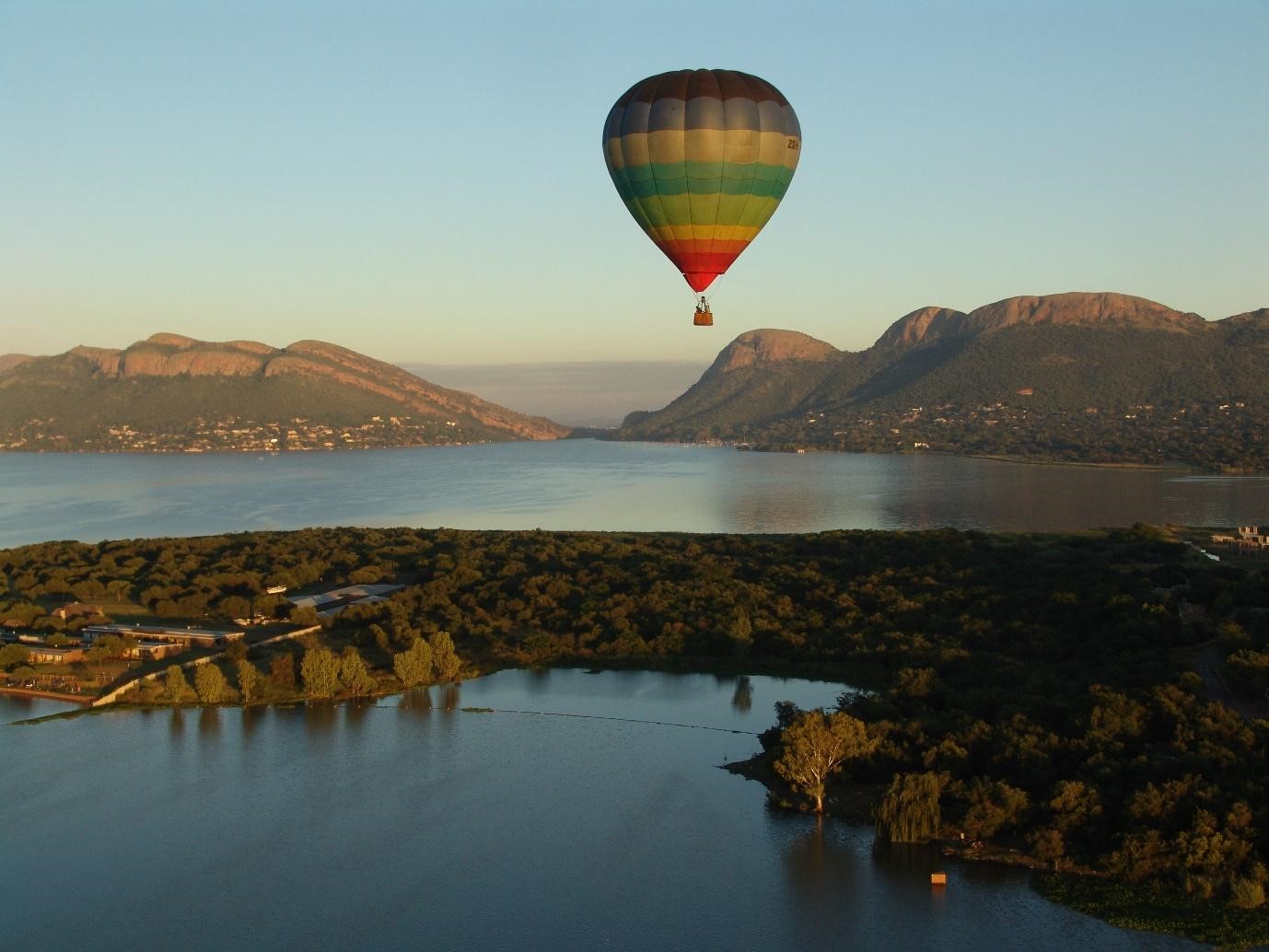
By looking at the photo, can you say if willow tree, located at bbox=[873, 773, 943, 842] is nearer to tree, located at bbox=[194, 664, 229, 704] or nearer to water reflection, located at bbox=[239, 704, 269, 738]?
water reflection, located at bbox=[239, 704, 269, 738]

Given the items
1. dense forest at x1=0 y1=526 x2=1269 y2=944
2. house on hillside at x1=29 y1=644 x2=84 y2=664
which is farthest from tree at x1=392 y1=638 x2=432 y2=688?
house on hillside at x1=29 y1=644 x2=84 y2=664

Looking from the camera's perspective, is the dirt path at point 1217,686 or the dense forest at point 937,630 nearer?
the dense forest at point 937,630

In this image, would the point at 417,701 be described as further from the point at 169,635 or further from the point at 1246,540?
the point at 1246,540

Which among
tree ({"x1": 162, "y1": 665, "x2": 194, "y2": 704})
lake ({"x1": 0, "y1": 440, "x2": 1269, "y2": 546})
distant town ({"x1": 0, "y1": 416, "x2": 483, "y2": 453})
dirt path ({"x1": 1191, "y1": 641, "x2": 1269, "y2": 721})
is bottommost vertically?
tree ({"x1": 162, "y1": 665, "x2": 194, "y2": 704})

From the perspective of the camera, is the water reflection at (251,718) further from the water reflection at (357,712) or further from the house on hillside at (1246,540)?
the house on hillside at (1246,540)

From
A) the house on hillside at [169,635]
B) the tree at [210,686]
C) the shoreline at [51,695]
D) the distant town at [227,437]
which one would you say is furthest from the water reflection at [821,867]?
the distant town at [227,437]
